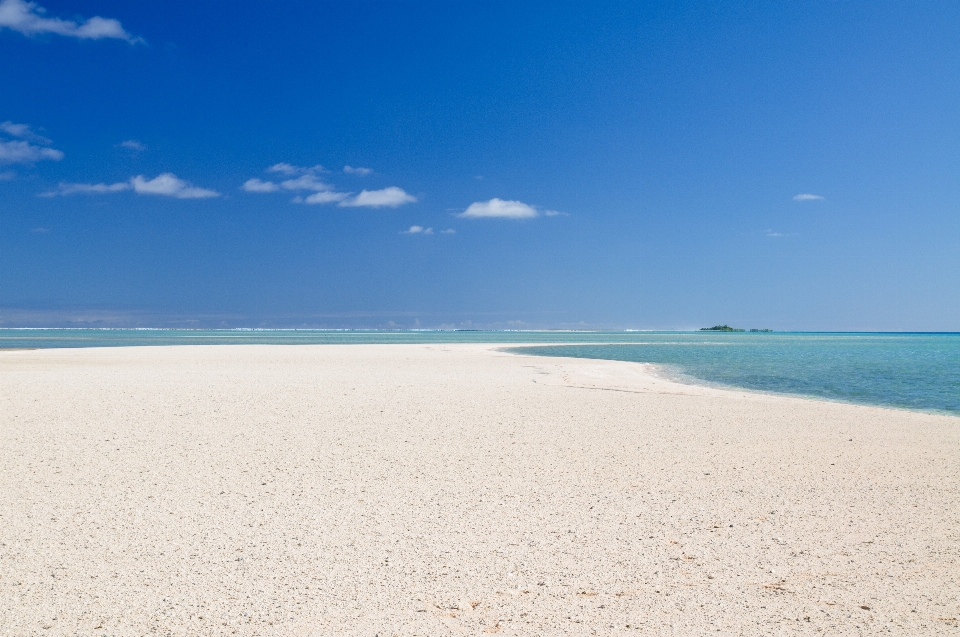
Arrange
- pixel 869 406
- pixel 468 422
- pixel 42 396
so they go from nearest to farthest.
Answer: pixel 468 422, pixel 42 396, pixel 869 406

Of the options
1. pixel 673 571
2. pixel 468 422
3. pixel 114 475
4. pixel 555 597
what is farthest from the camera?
pixel 468 422

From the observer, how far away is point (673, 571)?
5027mm

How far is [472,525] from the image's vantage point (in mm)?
6062

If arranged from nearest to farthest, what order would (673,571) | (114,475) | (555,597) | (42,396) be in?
(555,597) < (673,571) < (114,475) < (42,396)

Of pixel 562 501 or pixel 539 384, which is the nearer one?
pixel 562 501

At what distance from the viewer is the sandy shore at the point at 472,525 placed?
171 inches

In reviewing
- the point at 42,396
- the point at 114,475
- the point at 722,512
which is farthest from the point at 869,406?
the point at 42,396

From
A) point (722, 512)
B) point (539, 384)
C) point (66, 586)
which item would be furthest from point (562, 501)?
point (539, 384)

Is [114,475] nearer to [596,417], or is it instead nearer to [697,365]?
[596,417]

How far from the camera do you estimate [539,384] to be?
63.5 feet

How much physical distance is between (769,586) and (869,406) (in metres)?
13.4

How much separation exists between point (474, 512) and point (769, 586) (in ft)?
9.03

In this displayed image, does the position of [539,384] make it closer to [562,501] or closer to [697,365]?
[562,501]

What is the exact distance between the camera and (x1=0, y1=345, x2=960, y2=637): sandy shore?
435 cm
